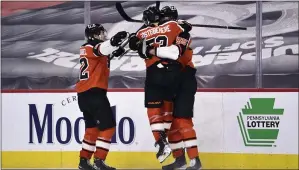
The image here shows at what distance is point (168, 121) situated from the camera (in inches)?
209

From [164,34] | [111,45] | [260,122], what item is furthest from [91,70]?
[260,122]

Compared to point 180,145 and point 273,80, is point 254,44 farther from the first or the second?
point 180,145

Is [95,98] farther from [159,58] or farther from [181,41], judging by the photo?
[181,41]

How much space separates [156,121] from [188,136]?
0.26m

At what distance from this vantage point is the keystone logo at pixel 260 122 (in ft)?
19.1

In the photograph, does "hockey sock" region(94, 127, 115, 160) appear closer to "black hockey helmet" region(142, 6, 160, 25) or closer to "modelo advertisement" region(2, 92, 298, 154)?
"modelo advertisement" region(2, 92, 298, 154)

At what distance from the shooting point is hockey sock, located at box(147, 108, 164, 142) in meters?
5.18

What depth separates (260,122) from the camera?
5.87 m

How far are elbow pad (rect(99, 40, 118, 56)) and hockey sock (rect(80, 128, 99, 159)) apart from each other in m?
0.67

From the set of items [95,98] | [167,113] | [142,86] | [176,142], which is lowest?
[176,142]

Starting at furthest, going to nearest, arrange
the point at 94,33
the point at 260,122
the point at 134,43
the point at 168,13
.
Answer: the point at 260,122, the point at 94,33, the point at 168,13, the point at 134,43

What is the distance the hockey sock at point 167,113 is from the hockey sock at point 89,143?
1.85 ft

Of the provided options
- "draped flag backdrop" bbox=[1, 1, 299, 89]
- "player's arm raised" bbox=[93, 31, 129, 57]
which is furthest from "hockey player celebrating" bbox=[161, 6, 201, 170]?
"draped flag backdrop" bbox=[1, 1, 299, 89]

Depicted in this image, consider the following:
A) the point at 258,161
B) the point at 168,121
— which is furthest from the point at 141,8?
the point at 258,161
